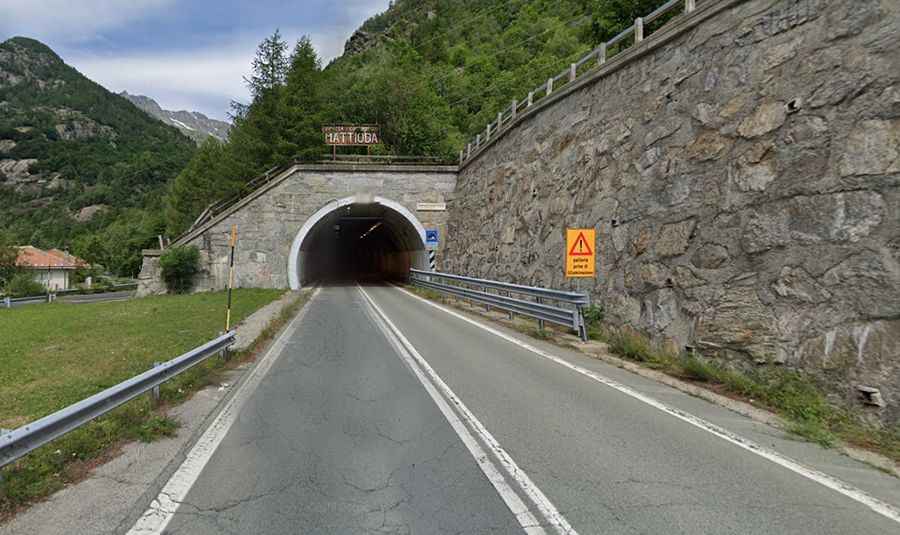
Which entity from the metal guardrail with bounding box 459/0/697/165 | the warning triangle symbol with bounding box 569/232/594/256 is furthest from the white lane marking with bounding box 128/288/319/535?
the metal guardrail with bounding box 459/0/697/165

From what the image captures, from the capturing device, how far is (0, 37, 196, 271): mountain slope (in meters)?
124

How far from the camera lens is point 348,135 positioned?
96.7 feet

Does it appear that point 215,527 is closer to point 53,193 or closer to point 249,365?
point 249,365

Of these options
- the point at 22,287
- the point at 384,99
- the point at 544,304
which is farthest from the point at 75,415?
the point at 22,287

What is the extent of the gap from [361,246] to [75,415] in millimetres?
54848

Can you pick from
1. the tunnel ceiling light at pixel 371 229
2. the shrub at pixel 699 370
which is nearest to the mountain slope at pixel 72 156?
the tunnel ceiling light at pixel 371 229

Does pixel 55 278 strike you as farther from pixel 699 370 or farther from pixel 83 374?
pixel 699 370

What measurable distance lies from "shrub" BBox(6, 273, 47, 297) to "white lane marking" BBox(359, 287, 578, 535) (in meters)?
51.2

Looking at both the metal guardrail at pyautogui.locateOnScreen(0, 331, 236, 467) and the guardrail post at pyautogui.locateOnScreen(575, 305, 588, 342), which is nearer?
the metal guardrail at pyautogui.locateOnScreen(0, 331, 236, 467)

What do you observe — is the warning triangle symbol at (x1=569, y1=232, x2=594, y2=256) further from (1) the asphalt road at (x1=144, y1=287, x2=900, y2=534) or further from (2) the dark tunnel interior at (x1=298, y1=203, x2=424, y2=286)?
(2) the dark tunnel interior at (x1=298, y1=203, x2=424, y2=286)

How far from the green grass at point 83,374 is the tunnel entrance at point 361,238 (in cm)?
1170

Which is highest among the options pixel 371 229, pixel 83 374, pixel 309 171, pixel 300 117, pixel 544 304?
pixel 300 117

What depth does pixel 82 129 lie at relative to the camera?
517 ft

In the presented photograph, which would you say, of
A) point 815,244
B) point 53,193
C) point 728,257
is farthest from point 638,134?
point 53,193
